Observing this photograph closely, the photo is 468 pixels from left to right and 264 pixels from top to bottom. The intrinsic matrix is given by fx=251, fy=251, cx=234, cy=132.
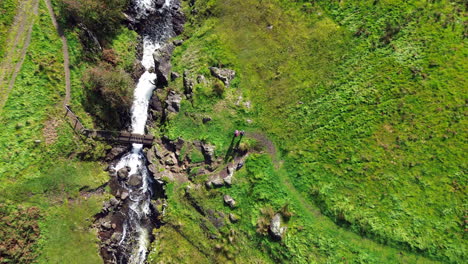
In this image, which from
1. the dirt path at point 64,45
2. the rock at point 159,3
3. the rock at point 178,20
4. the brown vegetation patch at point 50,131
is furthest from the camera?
the rock at point 159,3

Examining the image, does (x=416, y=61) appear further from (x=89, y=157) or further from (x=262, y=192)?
(x=89, y=157)

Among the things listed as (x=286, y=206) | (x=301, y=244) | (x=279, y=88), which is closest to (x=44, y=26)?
(x=279, y=88)

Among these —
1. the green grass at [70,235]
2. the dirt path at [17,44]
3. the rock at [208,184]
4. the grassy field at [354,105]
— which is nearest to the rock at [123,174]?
the green grass at [70,235]

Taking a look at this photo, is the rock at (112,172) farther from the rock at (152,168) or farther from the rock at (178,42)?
the rock at (178,42)

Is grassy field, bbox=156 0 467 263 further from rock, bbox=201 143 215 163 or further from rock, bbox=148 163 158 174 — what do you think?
rock, bbox=148 163 158 174

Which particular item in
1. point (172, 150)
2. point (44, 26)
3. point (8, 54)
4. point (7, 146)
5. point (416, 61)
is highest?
point (44, 26)

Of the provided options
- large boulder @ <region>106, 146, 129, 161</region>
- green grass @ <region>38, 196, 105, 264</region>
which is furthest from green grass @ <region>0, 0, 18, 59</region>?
green grass @ <region>38, 196, 105, 264</region>
